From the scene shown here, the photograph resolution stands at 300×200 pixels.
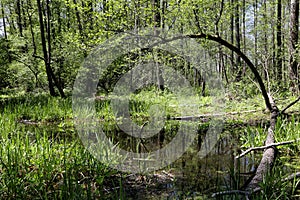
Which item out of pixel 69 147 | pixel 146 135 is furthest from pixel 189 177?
pixel 146 135

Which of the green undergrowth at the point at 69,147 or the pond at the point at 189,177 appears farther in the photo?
the pond at the point at 189,177

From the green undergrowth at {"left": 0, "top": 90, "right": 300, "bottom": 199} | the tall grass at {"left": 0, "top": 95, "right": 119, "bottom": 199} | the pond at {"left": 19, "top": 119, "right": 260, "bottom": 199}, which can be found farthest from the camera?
the pond at {"left": 19, "top": 119, "right": 260, "bottom": 199}

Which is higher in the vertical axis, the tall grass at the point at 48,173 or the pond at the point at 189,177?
the tall grass at the point at 48,173

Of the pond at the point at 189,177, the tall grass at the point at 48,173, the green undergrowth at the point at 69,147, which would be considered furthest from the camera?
the pond at the point at 189,177

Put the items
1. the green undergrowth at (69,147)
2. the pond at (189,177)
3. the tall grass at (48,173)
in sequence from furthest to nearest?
1. the pond at (189,177)
2. the green undergrowth at (69,147)
3. the tall grass at (48,173)

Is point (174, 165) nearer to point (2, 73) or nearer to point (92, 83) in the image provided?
point (2, 73)

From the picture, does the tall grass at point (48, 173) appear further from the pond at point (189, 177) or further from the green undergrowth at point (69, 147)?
the pond at point (189, 177)

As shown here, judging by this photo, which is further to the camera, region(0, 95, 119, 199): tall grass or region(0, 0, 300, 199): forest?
region(0, 0, 300, 199): forest

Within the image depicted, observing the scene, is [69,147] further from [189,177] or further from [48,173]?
[189,177]

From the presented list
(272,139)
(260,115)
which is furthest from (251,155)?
(260,115)

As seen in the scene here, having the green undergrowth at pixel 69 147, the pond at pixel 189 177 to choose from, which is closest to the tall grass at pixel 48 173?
the green undergrowth at pixel 69 147

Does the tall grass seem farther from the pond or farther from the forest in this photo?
the pond

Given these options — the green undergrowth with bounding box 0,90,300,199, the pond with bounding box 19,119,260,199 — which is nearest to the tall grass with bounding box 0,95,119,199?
the green undergrowth with bounding box 0,90,300,199

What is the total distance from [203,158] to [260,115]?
4.06m
